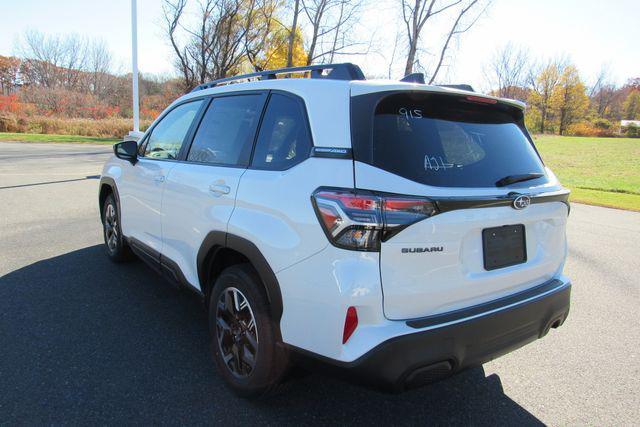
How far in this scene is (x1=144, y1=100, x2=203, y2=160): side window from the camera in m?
3.48

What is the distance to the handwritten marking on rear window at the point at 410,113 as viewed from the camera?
2148mm

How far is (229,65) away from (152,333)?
3312 centimetres

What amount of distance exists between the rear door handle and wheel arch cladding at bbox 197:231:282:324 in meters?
0.25

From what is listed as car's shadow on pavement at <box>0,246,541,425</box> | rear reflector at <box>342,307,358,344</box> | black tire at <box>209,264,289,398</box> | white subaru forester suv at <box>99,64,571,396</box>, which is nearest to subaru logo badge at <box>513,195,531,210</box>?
white subaru forester suv at <box>99,64,571,396</box>

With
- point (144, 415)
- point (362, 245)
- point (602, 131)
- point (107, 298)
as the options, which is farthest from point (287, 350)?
point (602, 131)

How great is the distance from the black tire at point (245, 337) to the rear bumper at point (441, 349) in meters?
0.38

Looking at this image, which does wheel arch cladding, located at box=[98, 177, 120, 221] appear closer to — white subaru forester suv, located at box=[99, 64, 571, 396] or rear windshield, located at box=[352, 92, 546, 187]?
white subaru forester suv, located at box=[99, 64, 571, 396]

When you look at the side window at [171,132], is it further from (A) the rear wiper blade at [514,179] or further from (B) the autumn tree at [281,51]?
(B) the autumn tree at [281,51]

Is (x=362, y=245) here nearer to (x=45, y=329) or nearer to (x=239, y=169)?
(x=239, y=169)

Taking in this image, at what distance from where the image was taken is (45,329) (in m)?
3.28

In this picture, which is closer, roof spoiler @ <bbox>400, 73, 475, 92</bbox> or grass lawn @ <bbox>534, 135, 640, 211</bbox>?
roof spoiler @ <bbox>400, 73, 475, 92</bbox>

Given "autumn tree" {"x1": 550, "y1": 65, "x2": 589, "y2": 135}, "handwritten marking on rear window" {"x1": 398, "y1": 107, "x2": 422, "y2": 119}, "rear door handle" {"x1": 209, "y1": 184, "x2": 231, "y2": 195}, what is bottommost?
"rear door handle" {"x1": 209, "y1": 184, "x2": 231, "y2": 195}

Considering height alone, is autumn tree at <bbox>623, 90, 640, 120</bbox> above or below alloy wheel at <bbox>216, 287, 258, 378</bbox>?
above

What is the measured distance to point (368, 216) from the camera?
6.08 ft
